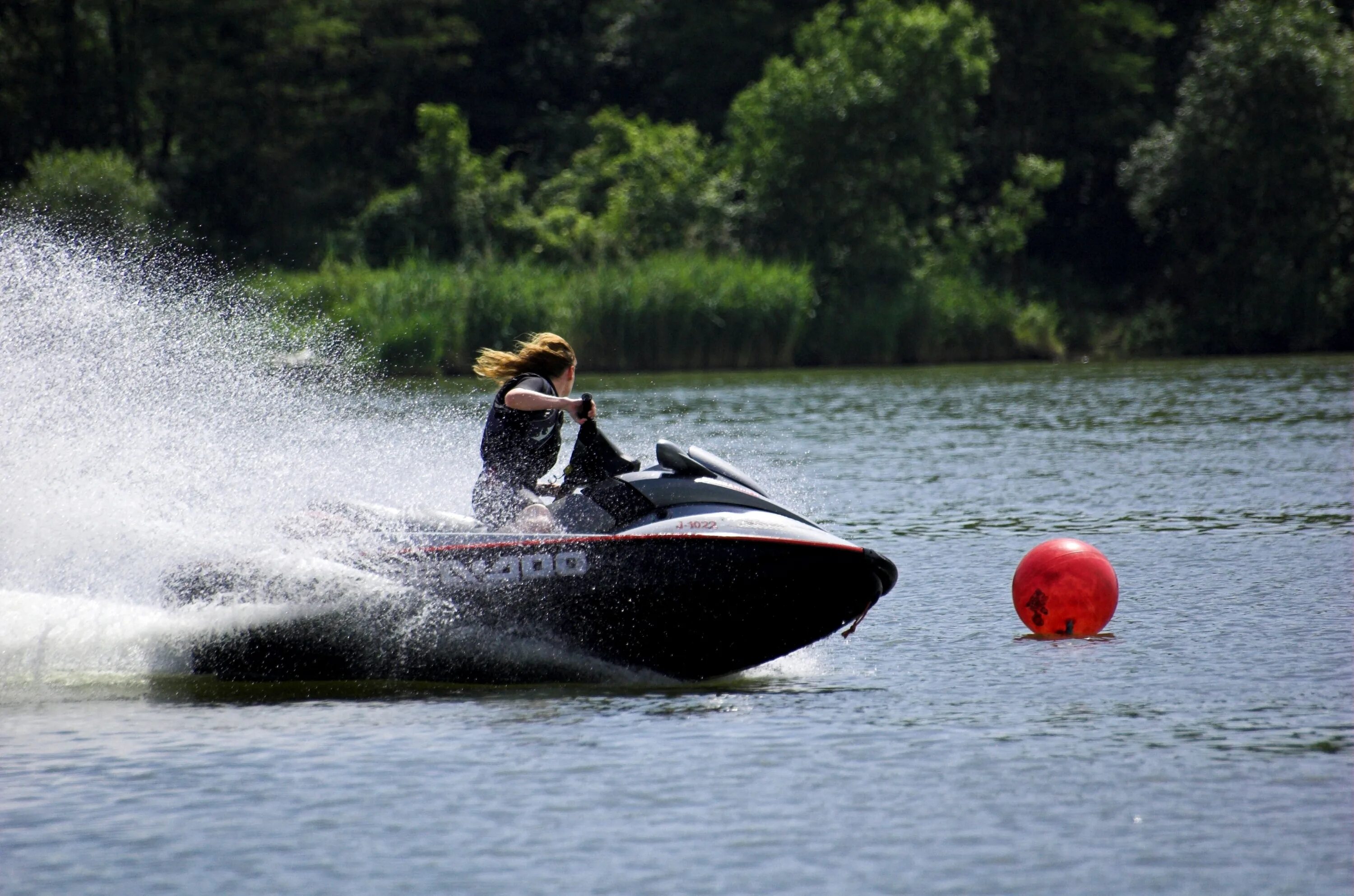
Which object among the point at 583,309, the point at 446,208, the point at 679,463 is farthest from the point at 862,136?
the point at 679,463

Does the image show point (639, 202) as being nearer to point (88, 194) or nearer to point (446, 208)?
point (446, 208)

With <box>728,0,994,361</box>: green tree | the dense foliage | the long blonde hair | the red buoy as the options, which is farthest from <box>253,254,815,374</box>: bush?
the long blonde hair

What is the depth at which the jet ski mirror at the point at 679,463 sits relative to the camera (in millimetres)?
7555

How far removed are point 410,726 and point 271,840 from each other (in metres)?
1.52

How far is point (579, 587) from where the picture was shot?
24.1 ft

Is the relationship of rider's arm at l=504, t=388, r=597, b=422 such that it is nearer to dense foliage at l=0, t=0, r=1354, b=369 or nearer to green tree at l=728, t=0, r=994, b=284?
dense foliage at l=0, t=0, r=1354, b=369

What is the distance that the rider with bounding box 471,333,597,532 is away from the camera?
766cm

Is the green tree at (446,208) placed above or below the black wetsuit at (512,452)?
above

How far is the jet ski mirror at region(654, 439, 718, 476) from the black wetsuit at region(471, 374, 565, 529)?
0.48 m

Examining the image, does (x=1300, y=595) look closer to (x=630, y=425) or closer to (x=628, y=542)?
(x=628, y=542)

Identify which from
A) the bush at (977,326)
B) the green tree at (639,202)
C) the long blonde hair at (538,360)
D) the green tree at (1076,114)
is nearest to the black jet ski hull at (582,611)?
the long blonde hair at (538,360)

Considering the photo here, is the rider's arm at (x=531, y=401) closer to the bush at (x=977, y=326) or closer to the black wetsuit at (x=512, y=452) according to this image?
the black wetsuit at (x=512, y=452)

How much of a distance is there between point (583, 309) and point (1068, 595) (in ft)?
88.5

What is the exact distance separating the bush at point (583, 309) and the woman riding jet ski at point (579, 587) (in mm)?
25111
